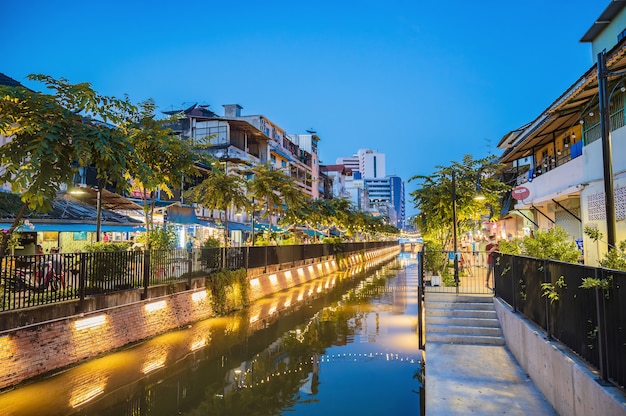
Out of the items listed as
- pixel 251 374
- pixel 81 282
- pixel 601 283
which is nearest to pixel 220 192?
pixel 81 282

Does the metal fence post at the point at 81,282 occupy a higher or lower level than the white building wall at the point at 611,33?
lower

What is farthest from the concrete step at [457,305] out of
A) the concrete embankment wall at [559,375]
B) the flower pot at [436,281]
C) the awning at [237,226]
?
the awning at [237,226]

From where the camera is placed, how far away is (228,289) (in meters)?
17.7

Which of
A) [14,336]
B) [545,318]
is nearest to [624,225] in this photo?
[545,318]

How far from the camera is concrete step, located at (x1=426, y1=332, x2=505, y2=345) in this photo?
10.7 metres

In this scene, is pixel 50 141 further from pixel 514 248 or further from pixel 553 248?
pixel 514 248

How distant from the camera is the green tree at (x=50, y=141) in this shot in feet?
25.7

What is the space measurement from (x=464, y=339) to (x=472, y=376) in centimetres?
279

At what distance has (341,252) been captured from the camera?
40.9m

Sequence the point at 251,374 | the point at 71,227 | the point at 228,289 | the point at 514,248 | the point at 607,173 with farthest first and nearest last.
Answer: the point at 228,289 → the point at 71,227 → the point at 514,248 → the point at 251,374 → the point at 607,173

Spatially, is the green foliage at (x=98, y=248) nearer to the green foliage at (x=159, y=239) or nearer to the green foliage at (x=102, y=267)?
the green foliage at (x=102, y=267)

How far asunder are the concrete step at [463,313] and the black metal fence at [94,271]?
819 cm

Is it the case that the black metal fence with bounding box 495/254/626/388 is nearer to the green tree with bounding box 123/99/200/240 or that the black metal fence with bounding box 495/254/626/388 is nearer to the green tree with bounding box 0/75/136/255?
the green tree with bounding box 0/75/136/255

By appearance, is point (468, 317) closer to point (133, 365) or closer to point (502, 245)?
point (502, 245)
